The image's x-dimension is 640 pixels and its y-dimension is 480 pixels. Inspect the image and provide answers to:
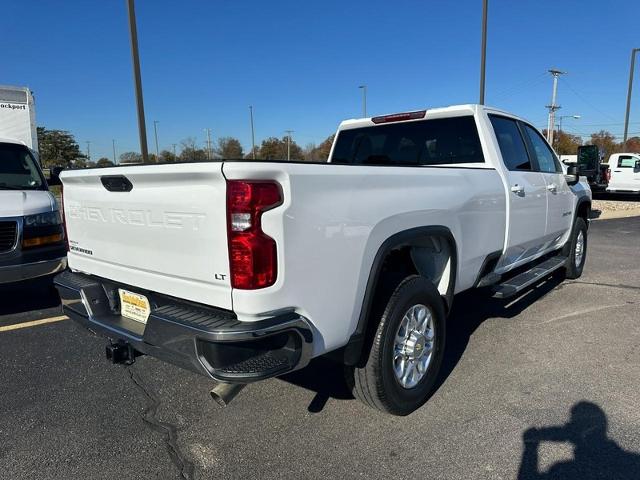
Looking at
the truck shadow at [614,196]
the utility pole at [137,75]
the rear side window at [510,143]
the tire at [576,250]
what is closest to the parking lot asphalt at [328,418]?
the rear side window at [510,143]

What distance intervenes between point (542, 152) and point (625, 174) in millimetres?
18075

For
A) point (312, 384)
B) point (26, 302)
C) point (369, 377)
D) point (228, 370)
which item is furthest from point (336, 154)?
point (26, 302)

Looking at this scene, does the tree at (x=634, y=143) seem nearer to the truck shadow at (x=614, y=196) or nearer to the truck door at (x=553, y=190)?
the truck shadow at (x=614, y=196)

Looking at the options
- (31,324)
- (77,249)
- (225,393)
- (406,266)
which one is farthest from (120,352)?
(31,324)

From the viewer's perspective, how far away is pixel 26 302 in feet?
19.4

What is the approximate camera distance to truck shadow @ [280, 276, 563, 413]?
346 cm

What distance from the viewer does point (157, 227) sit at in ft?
8.29

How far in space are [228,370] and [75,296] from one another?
143cm

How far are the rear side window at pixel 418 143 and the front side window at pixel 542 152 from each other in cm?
115

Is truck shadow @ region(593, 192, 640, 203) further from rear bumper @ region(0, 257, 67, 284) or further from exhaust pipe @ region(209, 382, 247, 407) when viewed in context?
exhaust pipe @ region(209, 382, 247, 407)

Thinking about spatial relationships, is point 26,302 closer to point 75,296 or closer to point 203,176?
point 75,296

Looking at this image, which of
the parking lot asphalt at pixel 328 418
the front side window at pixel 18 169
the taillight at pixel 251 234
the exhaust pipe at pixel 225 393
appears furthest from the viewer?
the front side window at pixel 18 169

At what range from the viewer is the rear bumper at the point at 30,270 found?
15.9ft

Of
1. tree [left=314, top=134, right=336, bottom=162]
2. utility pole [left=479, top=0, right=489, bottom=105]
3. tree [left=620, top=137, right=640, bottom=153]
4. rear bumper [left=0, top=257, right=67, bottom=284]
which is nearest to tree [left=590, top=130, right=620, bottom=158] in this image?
tree [left=620, top=137, right=640, bottom=153]
